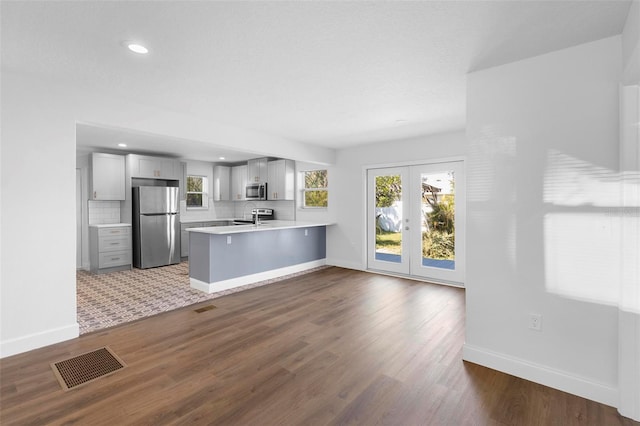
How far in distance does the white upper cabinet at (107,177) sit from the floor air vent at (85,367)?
4.39 m

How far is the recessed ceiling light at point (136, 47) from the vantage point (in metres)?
2.27

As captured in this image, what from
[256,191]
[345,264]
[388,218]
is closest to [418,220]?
[388,218]

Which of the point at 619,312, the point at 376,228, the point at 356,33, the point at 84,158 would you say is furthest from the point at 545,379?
the point at 84,158

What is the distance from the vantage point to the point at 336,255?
22.2 ft

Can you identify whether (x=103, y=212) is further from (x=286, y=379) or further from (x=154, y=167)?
(x=286, y=379)

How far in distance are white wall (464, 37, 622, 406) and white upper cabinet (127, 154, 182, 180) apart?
622cm

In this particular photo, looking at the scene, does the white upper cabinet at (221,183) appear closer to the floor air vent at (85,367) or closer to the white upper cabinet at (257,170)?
the white upper cabinet at (257,170)

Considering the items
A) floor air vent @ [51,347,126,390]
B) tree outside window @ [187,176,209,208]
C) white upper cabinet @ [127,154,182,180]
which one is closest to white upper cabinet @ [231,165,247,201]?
tree outside window @ [187,176,209,208]

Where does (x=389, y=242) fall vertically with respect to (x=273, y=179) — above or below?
below

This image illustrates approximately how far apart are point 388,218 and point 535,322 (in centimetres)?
368

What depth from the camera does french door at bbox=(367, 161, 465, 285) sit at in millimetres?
5156

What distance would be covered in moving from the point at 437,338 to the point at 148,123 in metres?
3.96

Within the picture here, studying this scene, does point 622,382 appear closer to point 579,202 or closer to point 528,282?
point 528,282

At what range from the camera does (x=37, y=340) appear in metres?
2.87
